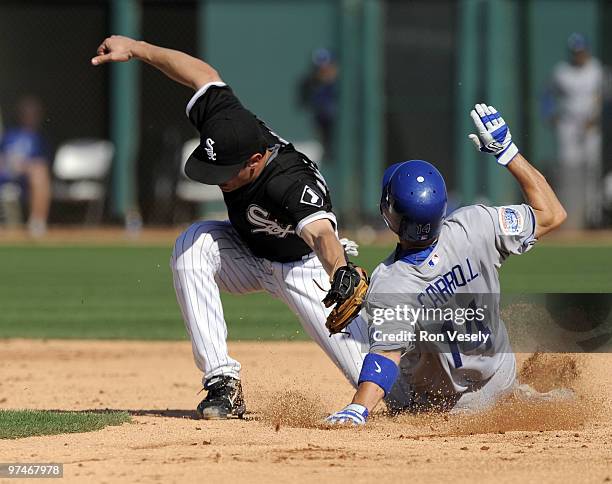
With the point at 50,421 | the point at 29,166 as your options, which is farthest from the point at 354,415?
the point at 29,166

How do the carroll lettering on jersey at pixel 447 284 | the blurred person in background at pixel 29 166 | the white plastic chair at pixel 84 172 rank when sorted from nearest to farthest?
1. the carroll lettering on jersey at pixel 447 284
2. the blurred person in background at pixel 29 166
3. the white plastic chair at pixel 84 172

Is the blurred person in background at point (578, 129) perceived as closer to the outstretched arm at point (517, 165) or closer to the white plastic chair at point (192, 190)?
the white plastic chair at point (192, 190)

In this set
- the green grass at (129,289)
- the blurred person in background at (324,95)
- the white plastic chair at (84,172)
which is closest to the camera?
the green grass at (129,289)

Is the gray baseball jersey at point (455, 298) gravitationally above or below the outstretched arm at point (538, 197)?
below

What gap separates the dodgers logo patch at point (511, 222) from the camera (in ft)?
16.9

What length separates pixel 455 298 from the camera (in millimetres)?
5176

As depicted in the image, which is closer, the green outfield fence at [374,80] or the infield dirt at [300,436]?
the infield dirt at [300,436]

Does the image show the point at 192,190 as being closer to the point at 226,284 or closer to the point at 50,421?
the point at 226,284

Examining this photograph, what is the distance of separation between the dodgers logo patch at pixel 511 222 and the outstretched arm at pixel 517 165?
0.35 ft

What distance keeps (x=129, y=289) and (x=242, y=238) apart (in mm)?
6295

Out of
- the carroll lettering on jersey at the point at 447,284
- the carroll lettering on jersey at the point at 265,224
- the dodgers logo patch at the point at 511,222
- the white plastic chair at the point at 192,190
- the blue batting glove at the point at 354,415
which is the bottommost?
the white plastic chair at the point at 192,190

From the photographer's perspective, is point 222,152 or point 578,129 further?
point 578,129

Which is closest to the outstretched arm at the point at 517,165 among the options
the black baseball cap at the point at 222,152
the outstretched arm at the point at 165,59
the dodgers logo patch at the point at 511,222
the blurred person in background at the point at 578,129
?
the dodgers logo patch at the point at 511,222

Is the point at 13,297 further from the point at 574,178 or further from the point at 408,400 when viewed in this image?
the point at 574,178
